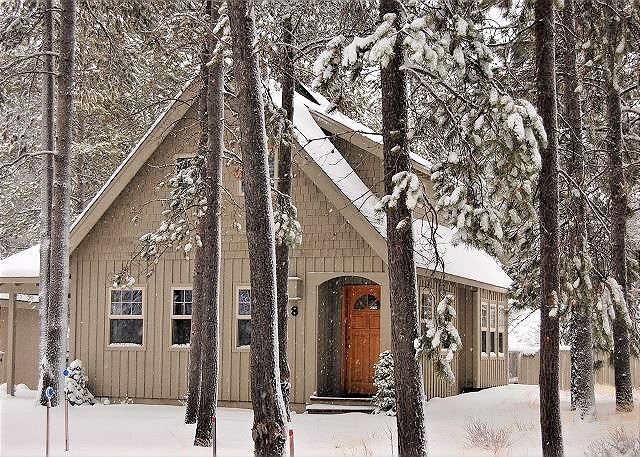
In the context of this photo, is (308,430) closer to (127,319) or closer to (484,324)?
(127,319)

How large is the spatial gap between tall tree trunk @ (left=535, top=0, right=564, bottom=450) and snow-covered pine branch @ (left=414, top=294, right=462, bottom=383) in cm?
134

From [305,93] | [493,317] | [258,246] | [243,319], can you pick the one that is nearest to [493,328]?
[493,317]

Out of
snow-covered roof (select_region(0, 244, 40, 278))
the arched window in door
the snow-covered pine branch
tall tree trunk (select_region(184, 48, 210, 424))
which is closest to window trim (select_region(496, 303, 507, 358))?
the arched window in door

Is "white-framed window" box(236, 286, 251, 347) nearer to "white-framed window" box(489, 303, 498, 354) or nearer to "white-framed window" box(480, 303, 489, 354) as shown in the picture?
"white-framed window" box(480, 303, 489, 354)

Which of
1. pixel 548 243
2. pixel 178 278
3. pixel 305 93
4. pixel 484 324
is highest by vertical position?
pixel 305 93

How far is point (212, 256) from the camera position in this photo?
506 inches

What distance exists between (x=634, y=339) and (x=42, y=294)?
1179cm

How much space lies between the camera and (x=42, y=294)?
59.7 ft

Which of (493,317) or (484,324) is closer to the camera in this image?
(484,324)

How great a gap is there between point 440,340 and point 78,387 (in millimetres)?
11790

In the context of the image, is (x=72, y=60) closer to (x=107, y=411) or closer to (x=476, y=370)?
(x=107, y=411)

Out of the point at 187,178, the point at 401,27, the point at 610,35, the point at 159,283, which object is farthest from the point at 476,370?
the point at 401,27

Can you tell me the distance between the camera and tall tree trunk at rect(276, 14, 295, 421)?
47.7 ft

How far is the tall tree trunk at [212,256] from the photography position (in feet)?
41.3
